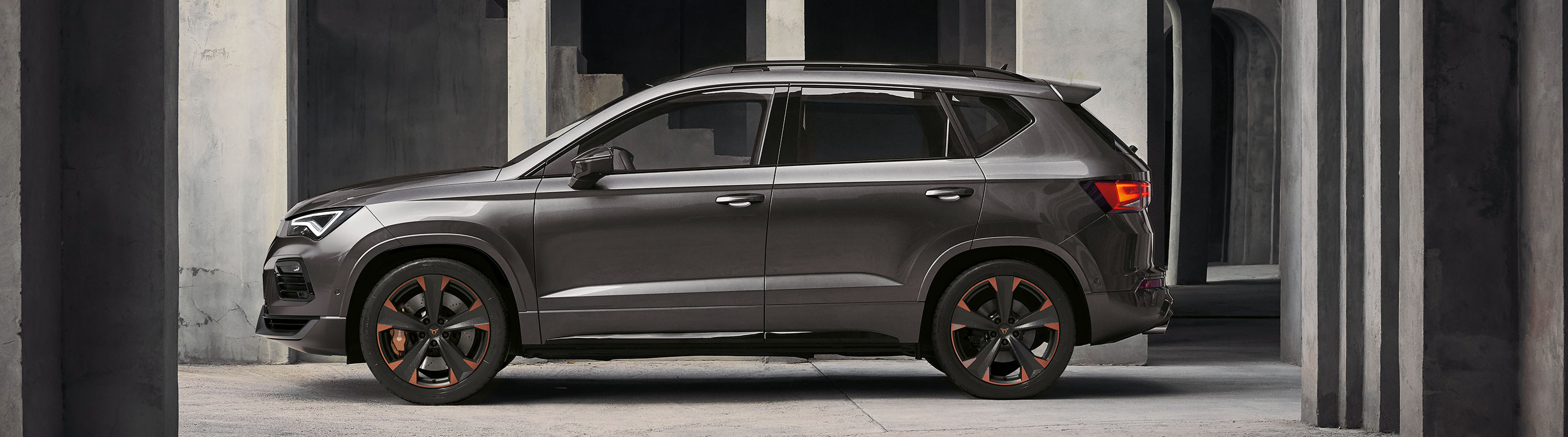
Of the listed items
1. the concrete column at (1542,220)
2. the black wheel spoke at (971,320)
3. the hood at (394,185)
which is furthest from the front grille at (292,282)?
the concrete column at (1542,220)

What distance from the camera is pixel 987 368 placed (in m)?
6.57

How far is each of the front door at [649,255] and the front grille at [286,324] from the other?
1.12m

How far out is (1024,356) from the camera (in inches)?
259

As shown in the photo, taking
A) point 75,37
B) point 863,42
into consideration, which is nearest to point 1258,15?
point 863,42

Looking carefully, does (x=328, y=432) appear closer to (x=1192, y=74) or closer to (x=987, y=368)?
(x=987, y=368)

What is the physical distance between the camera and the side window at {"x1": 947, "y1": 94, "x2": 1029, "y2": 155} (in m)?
6.68

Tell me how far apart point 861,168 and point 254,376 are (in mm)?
3806

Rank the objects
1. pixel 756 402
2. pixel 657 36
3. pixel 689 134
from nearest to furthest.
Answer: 1. pixel 756 402
2. pixel 689 134
3. pixel 657 36

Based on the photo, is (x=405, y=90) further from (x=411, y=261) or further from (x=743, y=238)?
(x=743, y=238)

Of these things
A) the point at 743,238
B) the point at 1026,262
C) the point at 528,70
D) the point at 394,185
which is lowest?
the point at 1026,262

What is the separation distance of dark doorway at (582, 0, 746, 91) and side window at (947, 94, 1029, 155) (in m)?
14.0

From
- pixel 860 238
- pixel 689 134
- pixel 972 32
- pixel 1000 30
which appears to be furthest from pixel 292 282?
pixel 972 32

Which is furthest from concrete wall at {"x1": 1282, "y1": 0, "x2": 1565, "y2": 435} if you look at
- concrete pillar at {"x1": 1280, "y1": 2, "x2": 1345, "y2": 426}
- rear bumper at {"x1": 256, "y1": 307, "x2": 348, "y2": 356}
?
rear bumper at {"x1": 256, "y1": 307, "x2": 348, "y2": 356}

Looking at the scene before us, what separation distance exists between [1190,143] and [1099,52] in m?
13.2
